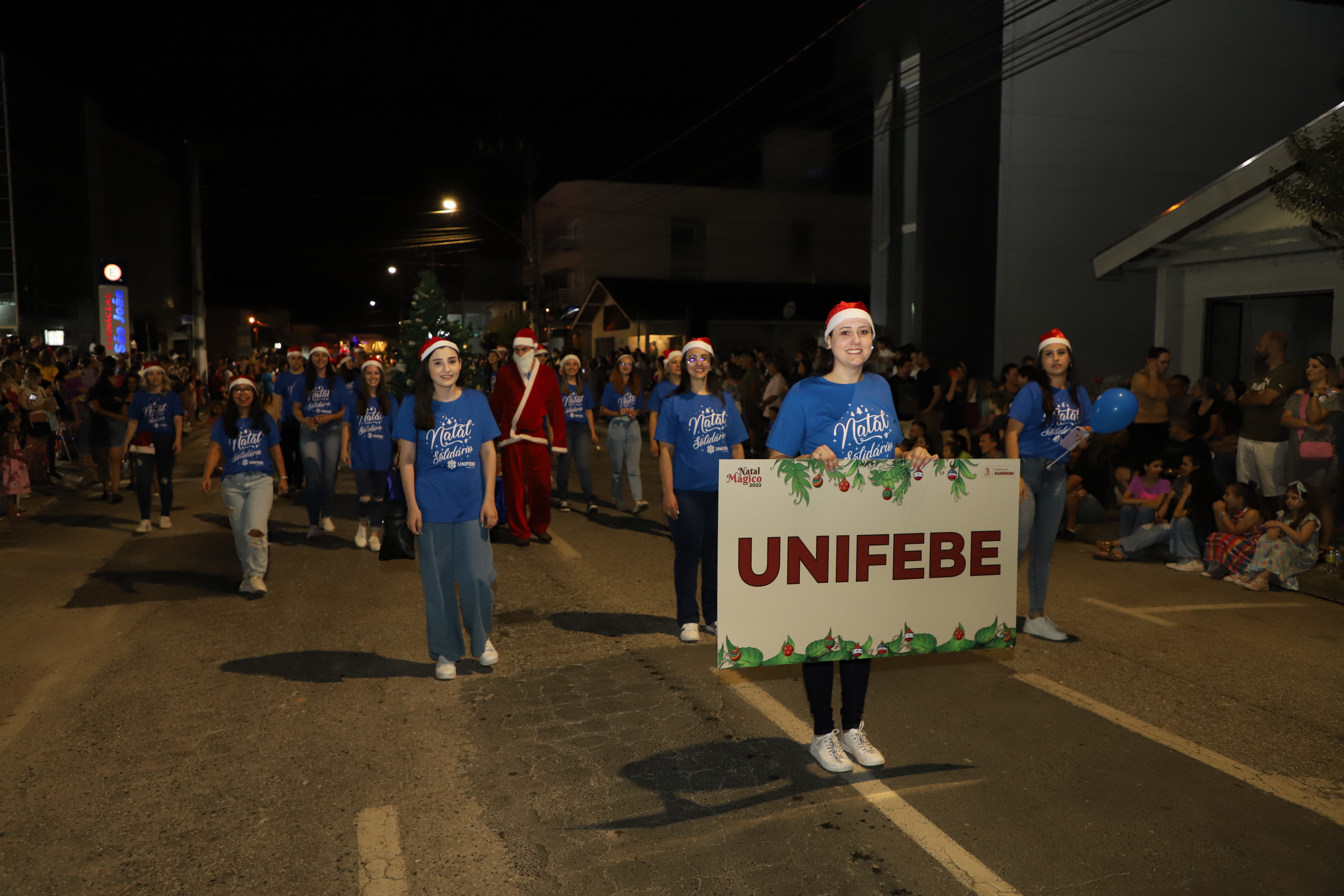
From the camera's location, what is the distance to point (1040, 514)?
6.62 metres

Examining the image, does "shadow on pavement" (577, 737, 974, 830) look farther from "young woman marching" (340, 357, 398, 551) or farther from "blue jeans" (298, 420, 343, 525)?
"blue jeans" (298, 420, 343, 525)

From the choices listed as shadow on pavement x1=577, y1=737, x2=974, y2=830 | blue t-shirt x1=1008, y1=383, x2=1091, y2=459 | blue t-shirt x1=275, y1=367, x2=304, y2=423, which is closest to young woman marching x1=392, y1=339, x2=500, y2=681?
shadow on pavement x1=577, y1=737, x2=974, y2=830

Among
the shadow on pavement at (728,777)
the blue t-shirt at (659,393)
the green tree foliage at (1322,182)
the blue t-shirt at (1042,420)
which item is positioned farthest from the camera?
the green tree foliage at (1322,182)

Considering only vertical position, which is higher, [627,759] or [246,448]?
[246,448]

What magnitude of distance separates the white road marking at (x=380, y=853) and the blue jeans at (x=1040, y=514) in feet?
14.1

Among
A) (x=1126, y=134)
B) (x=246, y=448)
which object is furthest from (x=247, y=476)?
(x=1126, y=134)

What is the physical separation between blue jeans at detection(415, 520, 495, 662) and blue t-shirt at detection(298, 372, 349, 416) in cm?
536

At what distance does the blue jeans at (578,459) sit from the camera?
12398 mm

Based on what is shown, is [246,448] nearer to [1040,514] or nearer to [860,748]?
[860,748]

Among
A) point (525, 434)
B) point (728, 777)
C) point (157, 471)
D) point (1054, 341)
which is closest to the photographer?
point (728, 777)

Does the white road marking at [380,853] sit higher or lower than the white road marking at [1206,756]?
lower

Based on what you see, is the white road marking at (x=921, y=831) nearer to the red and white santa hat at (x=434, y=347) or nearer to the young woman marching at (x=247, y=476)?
the red and white santa hat at (x=434, y=347)

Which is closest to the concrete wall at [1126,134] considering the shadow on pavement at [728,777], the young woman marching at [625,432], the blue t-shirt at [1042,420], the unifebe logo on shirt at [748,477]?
the young woman marching at [625,432]

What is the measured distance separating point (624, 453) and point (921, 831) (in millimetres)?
8983
